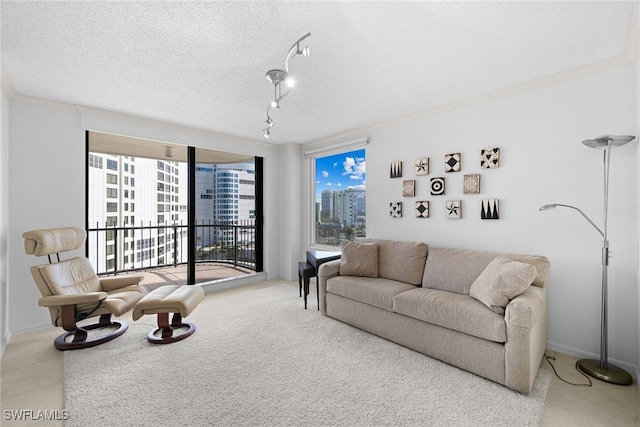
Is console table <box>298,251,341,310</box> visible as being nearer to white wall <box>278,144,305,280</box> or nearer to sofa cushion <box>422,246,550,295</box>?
white wall <box>278,144,305,280</box>

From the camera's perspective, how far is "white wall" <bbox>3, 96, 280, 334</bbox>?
301 centimetres

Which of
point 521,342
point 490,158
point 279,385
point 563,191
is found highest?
point 490,158

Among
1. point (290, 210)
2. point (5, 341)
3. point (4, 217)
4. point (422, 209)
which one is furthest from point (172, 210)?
point (422, 209)

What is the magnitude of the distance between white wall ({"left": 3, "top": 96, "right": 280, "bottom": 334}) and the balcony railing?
1662 mm

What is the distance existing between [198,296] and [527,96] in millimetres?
3870

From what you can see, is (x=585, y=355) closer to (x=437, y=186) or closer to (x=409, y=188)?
(x=437, y=186)

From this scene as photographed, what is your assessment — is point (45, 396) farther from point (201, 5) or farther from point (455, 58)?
point (455, 58)

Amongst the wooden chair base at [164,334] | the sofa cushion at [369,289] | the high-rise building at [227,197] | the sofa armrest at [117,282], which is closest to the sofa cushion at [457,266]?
the sofa cushion at [369,289]

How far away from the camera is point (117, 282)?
3145mm

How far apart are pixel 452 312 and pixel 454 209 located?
1.39 m

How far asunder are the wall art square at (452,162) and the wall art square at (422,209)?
473 mm

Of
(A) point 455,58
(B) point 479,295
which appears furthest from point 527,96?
(B) point 479,295

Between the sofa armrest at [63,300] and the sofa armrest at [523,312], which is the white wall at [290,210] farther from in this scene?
the sofa armrest at [523,312]

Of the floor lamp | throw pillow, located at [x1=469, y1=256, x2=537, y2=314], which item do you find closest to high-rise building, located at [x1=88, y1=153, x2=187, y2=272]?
throw pillow, located at [x1=469, y1=256, x2=537, y2=314]
